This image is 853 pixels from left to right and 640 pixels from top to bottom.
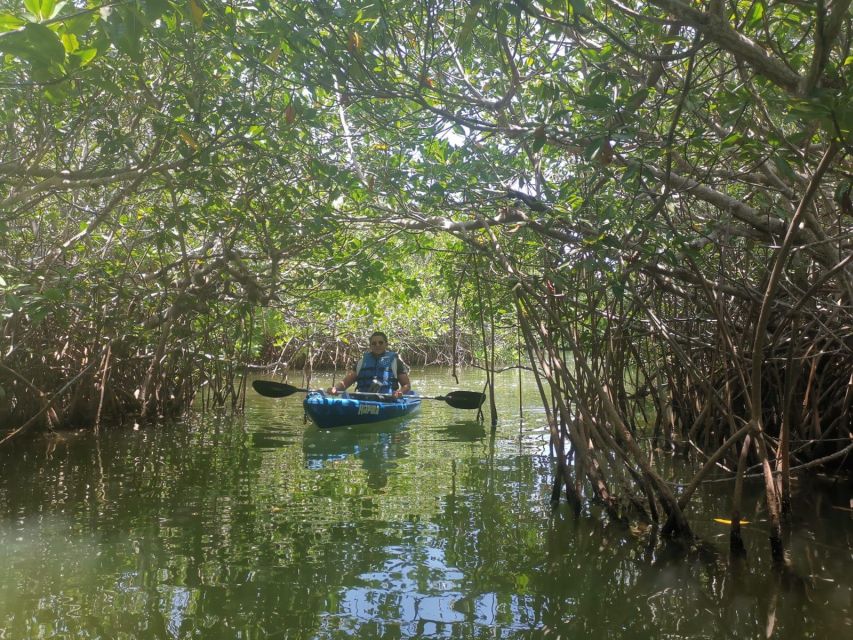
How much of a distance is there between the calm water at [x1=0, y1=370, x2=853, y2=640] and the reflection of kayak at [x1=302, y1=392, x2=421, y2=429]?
1.60 m

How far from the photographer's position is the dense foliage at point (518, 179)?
2.80 meters

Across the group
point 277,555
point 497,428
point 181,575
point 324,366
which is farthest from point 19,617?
point 324,366

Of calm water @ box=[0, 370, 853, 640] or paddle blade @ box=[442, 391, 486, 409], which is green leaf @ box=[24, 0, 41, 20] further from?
paddle blade @ box=[442, 391, 486, 409]

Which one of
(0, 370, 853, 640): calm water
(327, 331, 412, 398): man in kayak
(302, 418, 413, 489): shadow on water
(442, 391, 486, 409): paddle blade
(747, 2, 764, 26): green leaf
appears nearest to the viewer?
(0, 370, 853, 640): calm water

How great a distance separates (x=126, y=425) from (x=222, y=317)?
153 cm

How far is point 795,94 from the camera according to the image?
2338mm

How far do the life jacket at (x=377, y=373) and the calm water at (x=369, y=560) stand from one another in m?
2.70

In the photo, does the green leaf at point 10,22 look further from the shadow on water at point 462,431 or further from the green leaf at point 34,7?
the shadow on water at point 462,431

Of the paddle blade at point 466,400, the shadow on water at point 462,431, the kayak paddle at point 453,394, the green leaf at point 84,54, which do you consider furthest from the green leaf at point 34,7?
the paddle blade at point 466,400

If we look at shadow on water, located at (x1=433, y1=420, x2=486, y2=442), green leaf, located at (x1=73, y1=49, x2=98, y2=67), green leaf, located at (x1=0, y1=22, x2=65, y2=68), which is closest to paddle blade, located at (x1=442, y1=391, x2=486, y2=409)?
shadow on water, located at (x1=433, y1=420, x2=486, y2=442)

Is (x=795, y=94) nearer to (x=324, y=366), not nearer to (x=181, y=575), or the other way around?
(x=181, y=575)

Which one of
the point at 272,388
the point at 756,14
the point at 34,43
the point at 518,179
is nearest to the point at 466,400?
the point at 272,388

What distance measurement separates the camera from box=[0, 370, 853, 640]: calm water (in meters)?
2.74

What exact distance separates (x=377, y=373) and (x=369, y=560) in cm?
516
